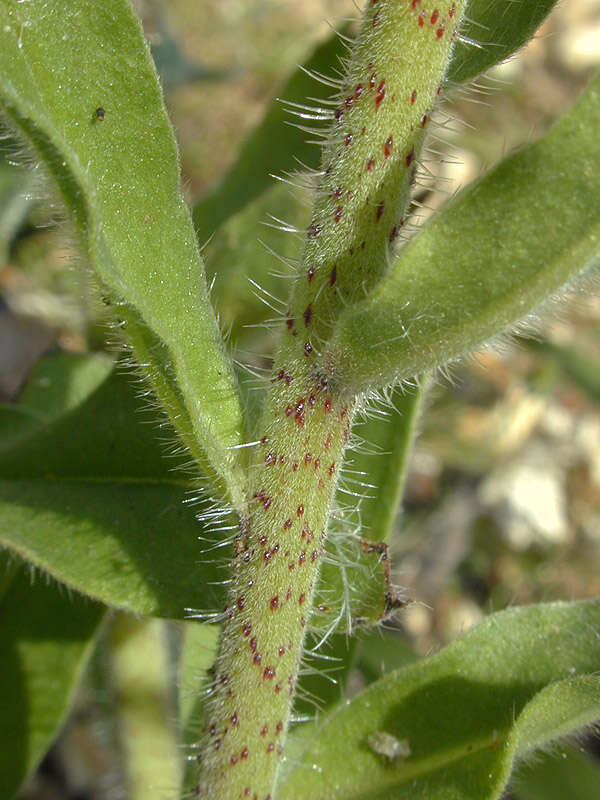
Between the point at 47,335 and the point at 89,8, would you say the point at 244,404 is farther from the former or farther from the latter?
the point at 47,335

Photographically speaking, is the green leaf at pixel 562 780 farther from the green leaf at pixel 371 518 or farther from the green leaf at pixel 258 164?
the green leaf at pixel 258 164

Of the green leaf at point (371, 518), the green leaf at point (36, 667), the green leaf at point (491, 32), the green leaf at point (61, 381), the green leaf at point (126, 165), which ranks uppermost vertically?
the green leaf at point (491, 32)

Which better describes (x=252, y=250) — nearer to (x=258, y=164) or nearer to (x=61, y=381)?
(x=258, y=164)

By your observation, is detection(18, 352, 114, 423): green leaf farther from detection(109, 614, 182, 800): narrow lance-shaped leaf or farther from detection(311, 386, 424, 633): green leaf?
detection(311, 386, 424, 633): green leaf

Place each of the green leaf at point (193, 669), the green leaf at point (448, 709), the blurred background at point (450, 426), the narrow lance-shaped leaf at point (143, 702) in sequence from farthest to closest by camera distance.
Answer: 1. the blurred background at point (450, 426)
2. the narrow lance-shaped leaf at point (143, 702)
3. the green leaf at point (193, 669)
4. the green leaf at point (448, 709)

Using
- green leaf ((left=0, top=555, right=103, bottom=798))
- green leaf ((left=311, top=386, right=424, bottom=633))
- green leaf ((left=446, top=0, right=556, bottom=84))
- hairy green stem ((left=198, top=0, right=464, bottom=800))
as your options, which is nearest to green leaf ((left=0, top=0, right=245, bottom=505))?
hairy green stem ((left=198, top=0, right=464, bottom=800))

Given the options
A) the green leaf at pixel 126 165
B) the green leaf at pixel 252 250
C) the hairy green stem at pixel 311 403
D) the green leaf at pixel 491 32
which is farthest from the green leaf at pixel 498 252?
the green leaf at pixel 252 250

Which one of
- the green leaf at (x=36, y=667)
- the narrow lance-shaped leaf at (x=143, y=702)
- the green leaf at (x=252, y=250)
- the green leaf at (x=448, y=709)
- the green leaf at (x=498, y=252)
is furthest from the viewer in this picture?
the narrow lance-shaped leaf at (x=143, y=702)
